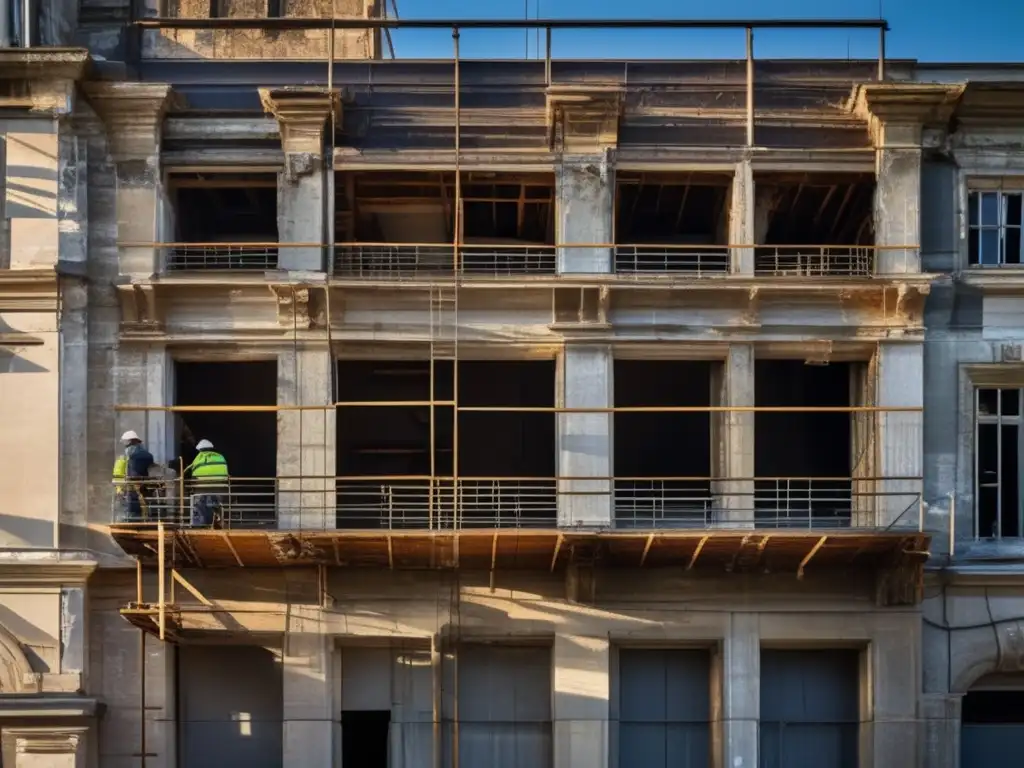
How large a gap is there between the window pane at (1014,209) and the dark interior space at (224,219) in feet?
39.0

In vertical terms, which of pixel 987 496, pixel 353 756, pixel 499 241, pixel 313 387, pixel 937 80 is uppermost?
pixel 937 80

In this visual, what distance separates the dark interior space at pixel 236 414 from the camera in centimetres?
2573

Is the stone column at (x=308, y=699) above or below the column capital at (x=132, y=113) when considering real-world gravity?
below

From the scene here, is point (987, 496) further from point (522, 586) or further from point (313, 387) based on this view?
point (313, 387)

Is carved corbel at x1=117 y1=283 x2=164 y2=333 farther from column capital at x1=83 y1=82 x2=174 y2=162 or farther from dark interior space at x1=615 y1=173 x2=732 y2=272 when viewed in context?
dark interior space at x1=615 y1=173 x2=732 y2=272

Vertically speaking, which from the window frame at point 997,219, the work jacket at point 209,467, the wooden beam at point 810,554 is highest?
the window frame at point 997,219

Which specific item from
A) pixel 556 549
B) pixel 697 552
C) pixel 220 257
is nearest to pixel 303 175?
pixel 220 257

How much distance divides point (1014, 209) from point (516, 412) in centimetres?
878

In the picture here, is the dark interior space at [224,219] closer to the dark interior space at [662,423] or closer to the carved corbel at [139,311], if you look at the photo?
the carved corbel at [139,311]

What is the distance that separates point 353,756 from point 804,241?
37.7 ft

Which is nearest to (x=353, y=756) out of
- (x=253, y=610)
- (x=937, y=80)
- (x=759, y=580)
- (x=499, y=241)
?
(x=253, y=610)

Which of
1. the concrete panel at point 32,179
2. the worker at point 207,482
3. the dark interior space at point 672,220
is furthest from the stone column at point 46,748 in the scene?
the dark interior space at point 672,220

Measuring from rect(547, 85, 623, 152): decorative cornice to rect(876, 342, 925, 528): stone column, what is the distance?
18.2ft

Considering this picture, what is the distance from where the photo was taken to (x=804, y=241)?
26.8 metres
